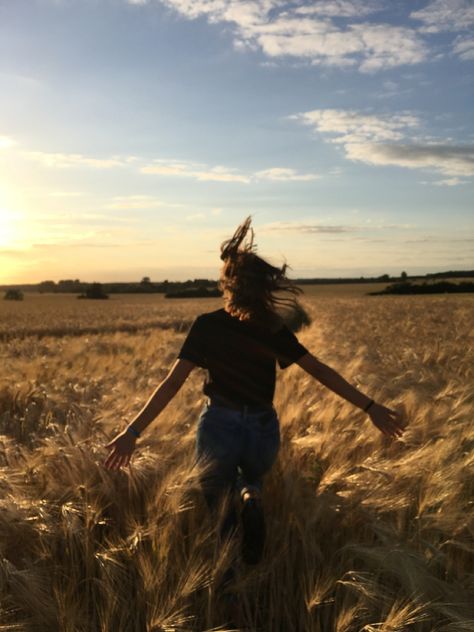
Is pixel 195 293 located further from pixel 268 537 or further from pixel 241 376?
pixel 268 537

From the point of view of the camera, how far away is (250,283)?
2.81 metres

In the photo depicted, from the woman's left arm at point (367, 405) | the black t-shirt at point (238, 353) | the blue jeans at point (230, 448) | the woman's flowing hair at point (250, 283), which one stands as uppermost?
the woman's flowing hair at point (250, 283)

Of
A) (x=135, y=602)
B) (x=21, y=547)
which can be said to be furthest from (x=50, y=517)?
(x=135, y=602)

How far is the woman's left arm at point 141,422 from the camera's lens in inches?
104

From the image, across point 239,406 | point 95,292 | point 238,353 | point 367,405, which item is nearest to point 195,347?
point 238,353

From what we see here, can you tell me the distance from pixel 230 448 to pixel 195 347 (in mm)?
521

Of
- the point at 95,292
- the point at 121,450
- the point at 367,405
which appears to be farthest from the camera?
the point at 95,292

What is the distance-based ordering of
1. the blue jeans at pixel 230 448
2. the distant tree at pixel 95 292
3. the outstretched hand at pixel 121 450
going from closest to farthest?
the outstretched hand at pixel 121 450 → the blue jeans at pixel 230 448 → the distant tree at pixel 95 292

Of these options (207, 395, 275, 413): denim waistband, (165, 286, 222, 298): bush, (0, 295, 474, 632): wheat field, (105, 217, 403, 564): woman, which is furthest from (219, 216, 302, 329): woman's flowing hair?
(165, 286, 222, 298): bush

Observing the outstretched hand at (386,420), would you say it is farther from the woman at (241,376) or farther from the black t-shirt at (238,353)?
the black t-shirt at (238,353)

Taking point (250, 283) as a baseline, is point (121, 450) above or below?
below

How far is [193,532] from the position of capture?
2.64 metres

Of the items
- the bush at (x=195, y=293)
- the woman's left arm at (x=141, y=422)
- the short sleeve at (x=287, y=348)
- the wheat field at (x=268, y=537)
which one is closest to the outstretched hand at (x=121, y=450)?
the woman's left arm at (x=141, y=422)

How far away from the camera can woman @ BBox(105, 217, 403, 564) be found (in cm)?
277
